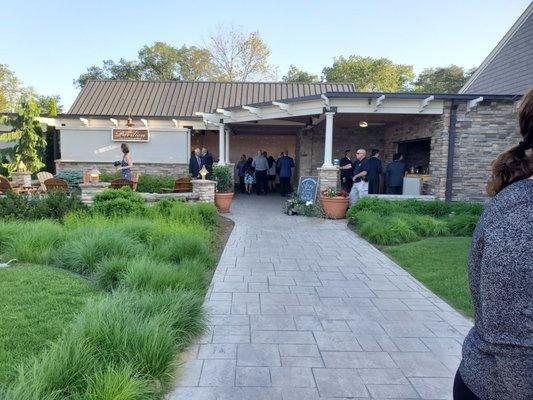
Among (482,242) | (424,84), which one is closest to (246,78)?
(424,84)

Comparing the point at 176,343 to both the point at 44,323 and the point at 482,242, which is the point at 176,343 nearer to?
the point at 44,323

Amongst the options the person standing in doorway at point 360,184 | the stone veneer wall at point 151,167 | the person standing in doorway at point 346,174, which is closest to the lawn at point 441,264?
the person standing in doorway at point 360,184

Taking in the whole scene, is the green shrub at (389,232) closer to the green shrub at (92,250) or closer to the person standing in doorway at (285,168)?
the green shrub at (92,250)

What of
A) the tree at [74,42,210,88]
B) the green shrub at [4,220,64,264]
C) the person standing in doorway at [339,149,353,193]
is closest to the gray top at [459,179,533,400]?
the green shrub at [4,220,64,264]

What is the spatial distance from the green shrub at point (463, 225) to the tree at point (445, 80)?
118 feet

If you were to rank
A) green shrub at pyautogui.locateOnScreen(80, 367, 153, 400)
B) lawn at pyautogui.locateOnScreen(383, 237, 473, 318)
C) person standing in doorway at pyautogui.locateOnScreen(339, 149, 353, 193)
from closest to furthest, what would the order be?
1. green shrub at pyautogui.locateOnScreen(80, 367, 153, 400)
2. lawn at pyautogui.locateOnScreen(383, 237, 473, 318)
3. person standing in doorway at pyautogui.locateOnScreen(339, 149, 353, 193)

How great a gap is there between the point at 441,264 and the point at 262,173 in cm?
1112

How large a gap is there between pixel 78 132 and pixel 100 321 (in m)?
15.0

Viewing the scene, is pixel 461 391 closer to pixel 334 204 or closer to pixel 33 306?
pixel 33 306

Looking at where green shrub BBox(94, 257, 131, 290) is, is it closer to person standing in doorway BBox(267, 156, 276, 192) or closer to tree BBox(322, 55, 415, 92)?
person standing in doorway BBox(267, 156, 276, 192)

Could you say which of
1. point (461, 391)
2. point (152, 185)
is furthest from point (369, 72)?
point (461, 391)

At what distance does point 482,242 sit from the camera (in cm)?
120

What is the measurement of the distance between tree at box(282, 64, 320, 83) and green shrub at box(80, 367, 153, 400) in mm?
40199

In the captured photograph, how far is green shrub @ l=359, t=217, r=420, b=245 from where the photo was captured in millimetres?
8180
